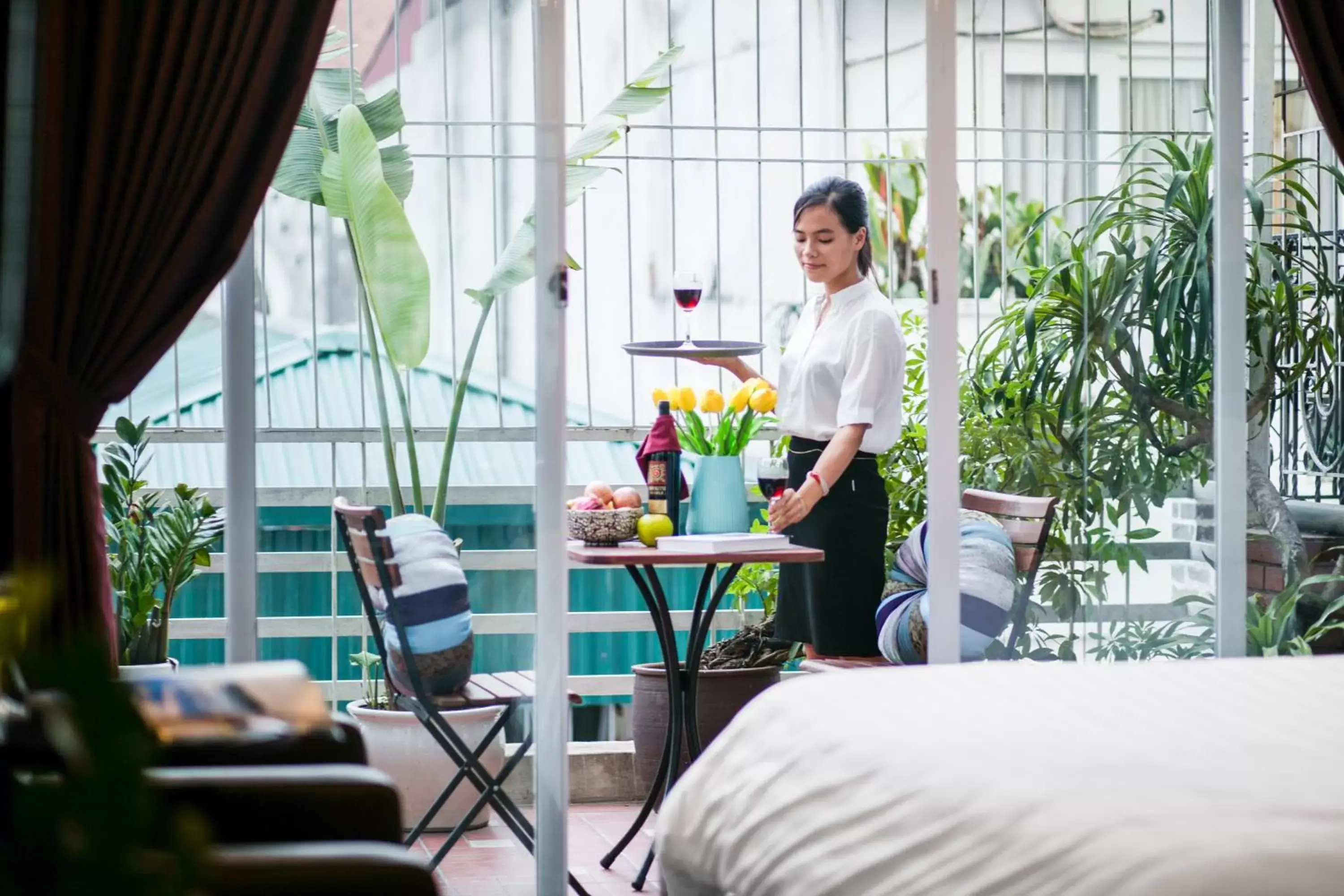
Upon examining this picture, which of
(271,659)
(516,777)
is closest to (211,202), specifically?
(271,659)

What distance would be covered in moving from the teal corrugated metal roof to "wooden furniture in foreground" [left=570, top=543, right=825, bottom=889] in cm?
34

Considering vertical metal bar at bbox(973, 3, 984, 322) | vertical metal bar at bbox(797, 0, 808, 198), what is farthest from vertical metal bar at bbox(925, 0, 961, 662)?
vertical metal bar at bbox(797, 0, 808, 198)

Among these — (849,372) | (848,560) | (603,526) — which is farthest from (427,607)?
(849,372)

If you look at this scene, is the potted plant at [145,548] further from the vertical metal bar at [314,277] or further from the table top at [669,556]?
Result: the table top at [669,556]

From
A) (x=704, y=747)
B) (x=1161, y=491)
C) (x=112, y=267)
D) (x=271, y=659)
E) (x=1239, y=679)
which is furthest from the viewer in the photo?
(x=704, y=747)

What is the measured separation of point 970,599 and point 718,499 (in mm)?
719

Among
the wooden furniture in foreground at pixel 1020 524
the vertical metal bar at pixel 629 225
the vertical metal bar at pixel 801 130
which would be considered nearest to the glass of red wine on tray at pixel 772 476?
the wooden furniture in foreground at pixel 1020 524

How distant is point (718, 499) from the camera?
3.54 meters

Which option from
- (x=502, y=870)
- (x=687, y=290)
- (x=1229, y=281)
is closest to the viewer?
(x=502, y=870)

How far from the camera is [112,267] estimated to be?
3.06 meters

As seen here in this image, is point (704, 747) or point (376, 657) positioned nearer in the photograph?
point (376, 657)

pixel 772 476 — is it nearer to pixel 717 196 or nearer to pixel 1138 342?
pixel 1138 342

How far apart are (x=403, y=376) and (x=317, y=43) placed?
0.75m

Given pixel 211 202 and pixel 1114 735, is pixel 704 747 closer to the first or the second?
pixel 211 202
